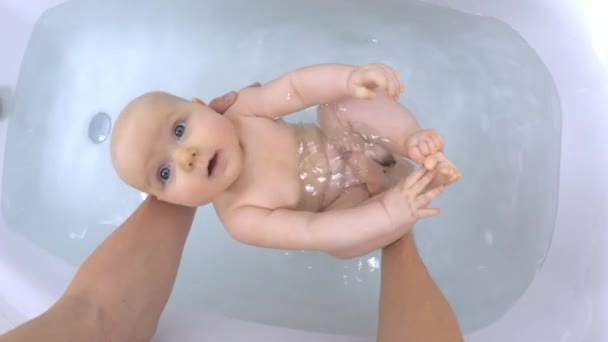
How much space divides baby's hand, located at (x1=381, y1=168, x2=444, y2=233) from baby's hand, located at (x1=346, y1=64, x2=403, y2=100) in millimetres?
115

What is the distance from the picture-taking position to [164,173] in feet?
2.61

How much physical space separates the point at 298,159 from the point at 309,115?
0.29 metres

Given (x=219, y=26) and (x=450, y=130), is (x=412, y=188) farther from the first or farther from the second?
(x=219, y=26)

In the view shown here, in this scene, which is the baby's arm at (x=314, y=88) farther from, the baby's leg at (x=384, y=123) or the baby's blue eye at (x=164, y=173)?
the baby's blue eye at (x=164, y=173)

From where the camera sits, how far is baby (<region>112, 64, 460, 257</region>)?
0.76 meters

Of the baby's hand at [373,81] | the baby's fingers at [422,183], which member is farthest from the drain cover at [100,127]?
the baby's fingers at [422,183]

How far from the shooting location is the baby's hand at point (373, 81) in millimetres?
732

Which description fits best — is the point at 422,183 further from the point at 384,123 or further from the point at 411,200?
the point at 384,123

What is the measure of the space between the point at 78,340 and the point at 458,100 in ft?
2.94

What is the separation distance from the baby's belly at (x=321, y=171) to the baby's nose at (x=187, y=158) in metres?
0.25

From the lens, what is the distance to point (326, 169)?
1002mm

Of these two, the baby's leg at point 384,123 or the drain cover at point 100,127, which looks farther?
the drain cover at point 100,127

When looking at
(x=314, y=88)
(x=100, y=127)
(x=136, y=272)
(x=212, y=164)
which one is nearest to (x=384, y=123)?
(x=314, y=88)

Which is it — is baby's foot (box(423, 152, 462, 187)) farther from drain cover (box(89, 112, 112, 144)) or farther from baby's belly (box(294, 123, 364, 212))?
drain cover (box(89, 112, 112, 144))
